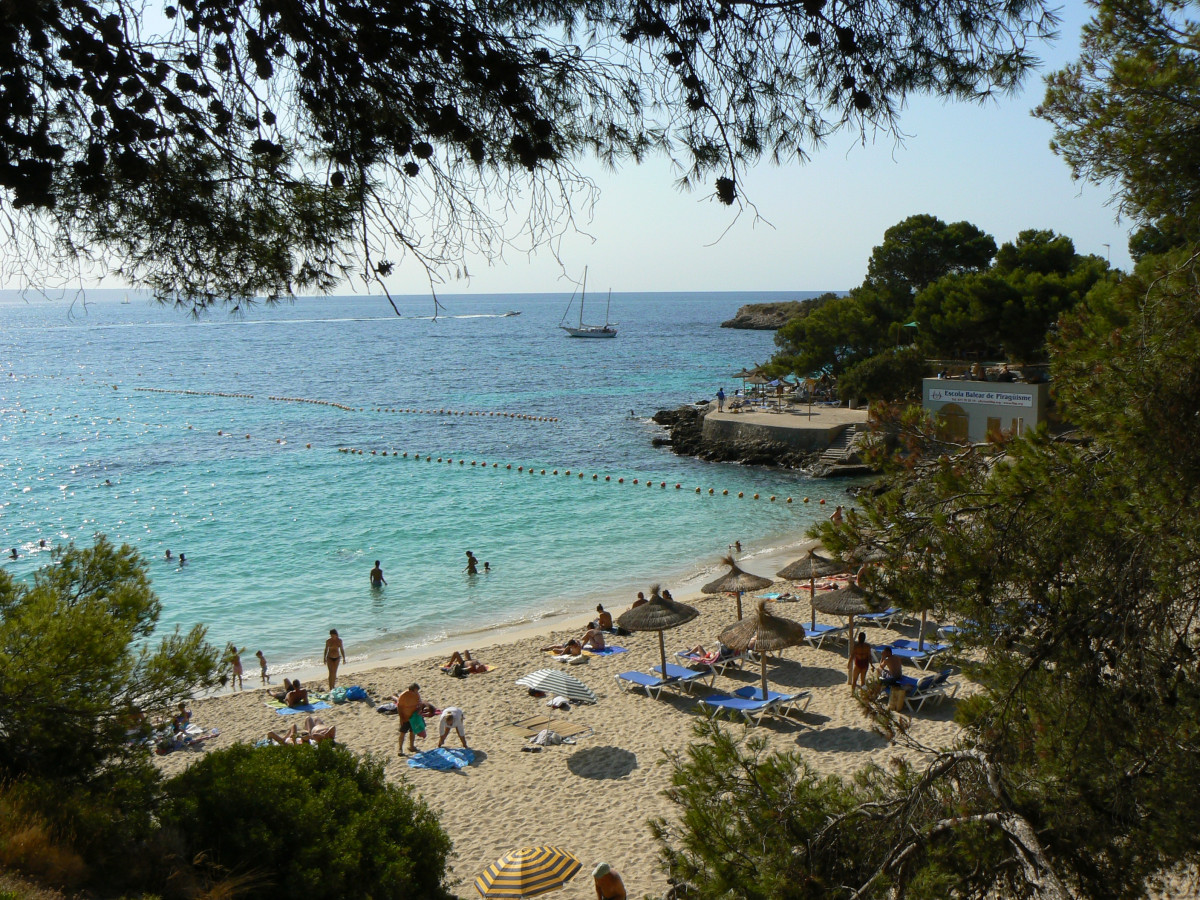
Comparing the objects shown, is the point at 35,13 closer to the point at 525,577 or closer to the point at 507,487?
the point at 525,577

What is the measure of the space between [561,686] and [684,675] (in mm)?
1905

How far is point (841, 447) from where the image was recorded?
3388cm

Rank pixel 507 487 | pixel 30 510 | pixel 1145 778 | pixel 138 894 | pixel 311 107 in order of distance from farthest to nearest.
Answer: pixel 507 487, pixel 30 510, pixel 138 894, pixel 311 107, pixel 1145 778

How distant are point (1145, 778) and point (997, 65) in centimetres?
348

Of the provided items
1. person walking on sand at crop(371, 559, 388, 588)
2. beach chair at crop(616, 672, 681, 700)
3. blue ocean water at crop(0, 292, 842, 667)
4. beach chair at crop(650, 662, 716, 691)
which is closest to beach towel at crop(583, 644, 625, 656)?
beach chair at crop(616, 672, 681, 700)

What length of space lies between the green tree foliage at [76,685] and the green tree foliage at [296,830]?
53cm

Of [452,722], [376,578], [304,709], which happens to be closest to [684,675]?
[452,722]

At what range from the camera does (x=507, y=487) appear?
3253 cm

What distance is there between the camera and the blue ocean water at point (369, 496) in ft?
69.0

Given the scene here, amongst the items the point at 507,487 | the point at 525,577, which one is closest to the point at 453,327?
the point at 507,487

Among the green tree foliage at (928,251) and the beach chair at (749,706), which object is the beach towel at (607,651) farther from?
the green tree foliage at (928,251)

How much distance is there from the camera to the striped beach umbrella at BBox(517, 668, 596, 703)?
516 inches

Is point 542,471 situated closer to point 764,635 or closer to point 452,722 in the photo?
point 452,722

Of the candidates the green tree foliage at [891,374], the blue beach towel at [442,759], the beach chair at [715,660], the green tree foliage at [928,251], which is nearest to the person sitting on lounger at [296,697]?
the blue beach towel at [442,759]
